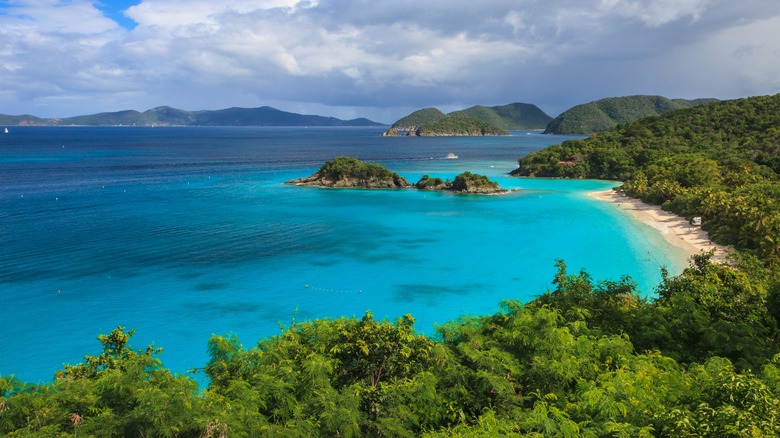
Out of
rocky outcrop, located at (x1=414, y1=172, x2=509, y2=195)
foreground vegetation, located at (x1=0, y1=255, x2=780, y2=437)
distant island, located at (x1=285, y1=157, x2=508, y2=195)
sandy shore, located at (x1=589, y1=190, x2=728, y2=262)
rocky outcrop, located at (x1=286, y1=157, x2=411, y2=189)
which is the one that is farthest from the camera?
rocky outcrop, located at (x1=286, y1=157, x2=411, y2=189)

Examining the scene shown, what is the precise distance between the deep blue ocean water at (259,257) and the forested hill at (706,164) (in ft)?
21.4

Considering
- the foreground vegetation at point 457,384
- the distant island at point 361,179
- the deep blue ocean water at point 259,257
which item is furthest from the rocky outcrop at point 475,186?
the foreground vegetation at point 457,384

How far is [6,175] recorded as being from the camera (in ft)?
301

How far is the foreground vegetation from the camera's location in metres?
10.4

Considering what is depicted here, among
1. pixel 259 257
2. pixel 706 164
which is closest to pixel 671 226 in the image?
pixel 706 164

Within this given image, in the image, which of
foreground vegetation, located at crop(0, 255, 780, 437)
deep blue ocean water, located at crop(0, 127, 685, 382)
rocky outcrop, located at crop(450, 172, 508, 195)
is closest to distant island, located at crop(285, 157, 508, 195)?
rocky outcrop, located at crop(450, 172, 508, 195)

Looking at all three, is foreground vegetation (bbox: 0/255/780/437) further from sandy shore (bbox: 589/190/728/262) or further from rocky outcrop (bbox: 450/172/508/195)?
rocky outcrop (bbox: 450/172/508/195)

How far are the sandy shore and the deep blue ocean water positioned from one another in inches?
80.9

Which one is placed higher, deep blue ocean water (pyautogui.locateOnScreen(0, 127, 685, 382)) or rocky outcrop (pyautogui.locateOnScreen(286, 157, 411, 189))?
rocky outcrop (pyautogui.locateOnScreen(286, 157, 411, 189))

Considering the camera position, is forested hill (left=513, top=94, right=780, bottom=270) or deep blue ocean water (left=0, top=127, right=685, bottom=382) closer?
deep blue ocean water (left=0, top=127, right=685, bottom=382)

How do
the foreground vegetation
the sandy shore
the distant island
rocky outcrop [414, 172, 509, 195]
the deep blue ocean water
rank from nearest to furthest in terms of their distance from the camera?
the foreground vegetation
the deep blue ocean water
the sandy shore
rocky outcrop [414, 172, 509, 195]
the distant island

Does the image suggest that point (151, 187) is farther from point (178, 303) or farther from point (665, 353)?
point (665, 353)

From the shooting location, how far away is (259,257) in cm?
4250

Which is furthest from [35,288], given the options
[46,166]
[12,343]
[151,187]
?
[46,166]
